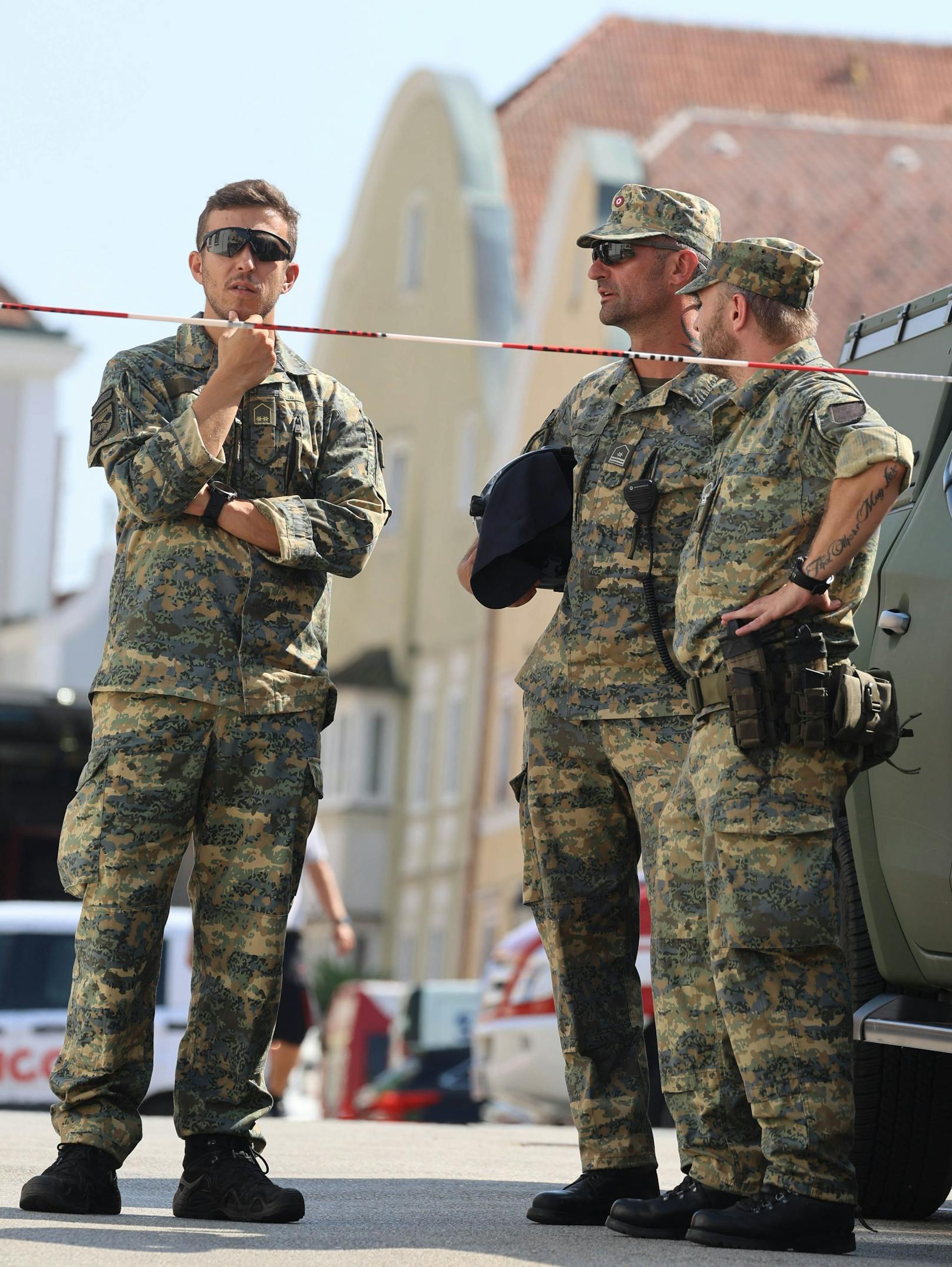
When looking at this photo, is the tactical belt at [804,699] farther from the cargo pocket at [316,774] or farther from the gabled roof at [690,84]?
the gabled roof at [690,84]

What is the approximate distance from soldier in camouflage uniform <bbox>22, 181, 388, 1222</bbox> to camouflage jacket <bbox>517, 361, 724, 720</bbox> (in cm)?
52

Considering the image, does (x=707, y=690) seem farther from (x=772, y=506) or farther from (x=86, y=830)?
(x=86, y=830)

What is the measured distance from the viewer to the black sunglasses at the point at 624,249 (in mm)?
6113

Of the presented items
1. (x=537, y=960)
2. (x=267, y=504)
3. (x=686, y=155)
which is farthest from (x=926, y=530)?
(x=686, y=155)

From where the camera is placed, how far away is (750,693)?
5160 millimetres

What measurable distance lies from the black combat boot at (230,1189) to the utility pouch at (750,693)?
1.45 m

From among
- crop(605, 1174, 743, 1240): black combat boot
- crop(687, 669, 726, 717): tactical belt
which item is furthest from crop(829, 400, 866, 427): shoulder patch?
crop(605, 1174, 743, 1240): black combat boot

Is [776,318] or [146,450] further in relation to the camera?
[146,450]

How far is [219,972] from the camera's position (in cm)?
570

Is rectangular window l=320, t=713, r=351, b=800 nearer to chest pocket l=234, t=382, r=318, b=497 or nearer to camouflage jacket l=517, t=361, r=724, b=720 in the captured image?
camouflage jacket l=517, t=361, r=724, b=720

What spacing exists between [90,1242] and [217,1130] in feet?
2.16

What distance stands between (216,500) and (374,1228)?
165cm

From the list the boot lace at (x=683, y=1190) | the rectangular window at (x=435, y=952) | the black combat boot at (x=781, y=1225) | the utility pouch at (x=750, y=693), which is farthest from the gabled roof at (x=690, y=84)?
the black combat boot at (x=781, y=1225)

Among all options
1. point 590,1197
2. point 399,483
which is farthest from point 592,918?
point 399,483
